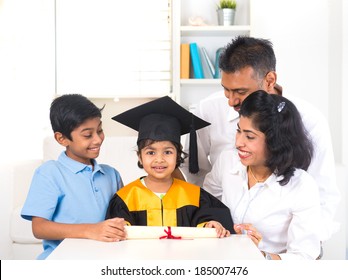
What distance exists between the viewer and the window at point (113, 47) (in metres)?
4.64

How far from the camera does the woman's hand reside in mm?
1705

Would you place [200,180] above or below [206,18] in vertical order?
below

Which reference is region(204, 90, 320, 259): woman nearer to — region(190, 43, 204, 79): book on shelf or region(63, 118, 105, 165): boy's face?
region(63, 118, 105, 165): boy's face

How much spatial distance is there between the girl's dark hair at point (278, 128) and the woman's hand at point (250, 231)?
191mm

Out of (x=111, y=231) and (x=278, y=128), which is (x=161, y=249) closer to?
(x=111, y=231)

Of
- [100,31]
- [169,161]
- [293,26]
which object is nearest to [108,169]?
[169,161]

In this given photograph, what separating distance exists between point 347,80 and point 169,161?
9.50 ft

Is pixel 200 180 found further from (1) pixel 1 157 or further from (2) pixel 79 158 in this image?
(1) pixel 1 157

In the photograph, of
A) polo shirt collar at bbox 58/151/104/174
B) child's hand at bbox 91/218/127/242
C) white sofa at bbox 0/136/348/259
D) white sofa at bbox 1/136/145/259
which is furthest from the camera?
white sofa at bbox 1/136/145/259

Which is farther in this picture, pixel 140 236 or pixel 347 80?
pixel 347 80

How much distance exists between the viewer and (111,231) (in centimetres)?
156

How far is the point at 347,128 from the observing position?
4383 millimetres

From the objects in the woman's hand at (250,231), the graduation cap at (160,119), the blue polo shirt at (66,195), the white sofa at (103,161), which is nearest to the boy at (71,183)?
the blue polo shirt at (66,195)

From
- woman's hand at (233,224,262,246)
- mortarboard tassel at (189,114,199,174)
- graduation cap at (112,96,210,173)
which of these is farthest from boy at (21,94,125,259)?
woman's hand at (233,224,262,246)
